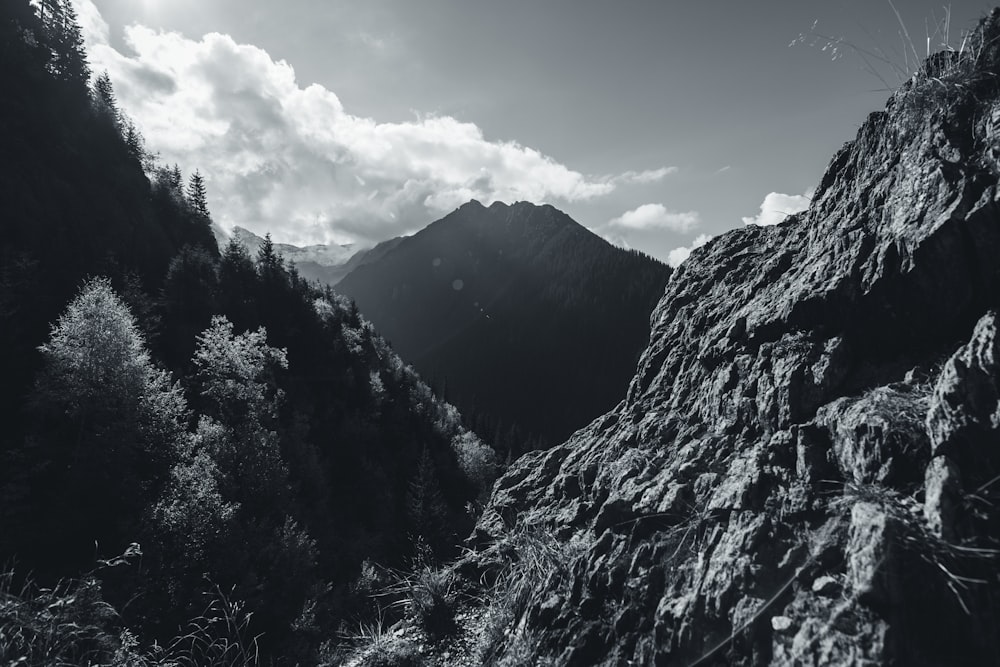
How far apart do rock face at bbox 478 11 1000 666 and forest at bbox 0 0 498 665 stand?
9.12 feet

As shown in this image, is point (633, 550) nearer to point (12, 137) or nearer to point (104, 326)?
point (104, 326)

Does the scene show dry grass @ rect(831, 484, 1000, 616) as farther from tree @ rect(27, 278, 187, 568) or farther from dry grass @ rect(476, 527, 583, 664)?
tree @ rect(27, 278, 187, 568)

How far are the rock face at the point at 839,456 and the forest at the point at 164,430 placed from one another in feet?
9.12

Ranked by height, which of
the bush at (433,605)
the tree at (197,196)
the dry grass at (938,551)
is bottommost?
the bush at (433,605)

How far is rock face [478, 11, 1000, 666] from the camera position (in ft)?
9.25

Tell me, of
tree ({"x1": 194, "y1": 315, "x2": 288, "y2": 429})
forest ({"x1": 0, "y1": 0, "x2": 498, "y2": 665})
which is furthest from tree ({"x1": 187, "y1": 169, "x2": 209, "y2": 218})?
tree ({"x1": 194, "y1": 315, "x2": 288, "y2": 429})

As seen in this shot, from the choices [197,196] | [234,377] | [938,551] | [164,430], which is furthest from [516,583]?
[197,196]

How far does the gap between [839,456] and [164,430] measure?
32859 mm

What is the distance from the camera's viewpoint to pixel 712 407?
5223mm

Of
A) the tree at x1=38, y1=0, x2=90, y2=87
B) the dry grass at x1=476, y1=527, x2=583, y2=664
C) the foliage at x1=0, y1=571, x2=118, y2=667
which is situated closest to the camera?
the foliage at x1=0, y1=571, x2=118, y2=667

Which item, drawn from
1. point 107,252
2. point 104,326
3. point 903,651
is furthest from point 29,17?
point 903,651

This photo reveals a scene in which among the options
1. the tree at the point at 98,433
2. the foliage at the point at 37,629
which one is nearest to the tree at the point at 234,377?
the tree at the point at 98,433

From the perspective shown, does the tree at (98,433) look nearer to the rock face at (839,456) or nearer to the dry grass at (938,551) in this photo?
the rock face at (839,456)

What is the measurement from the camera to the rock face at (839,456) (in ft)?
9.25
